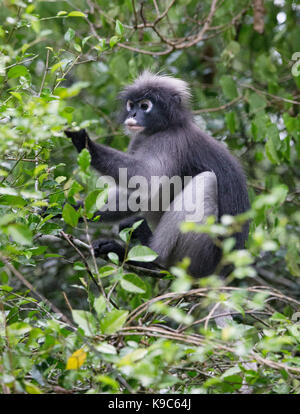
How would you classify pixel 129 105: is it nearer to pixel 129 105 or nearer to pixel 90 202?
pixel 129 105

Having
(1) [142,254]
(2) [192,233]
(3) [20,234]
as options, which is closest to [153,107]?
(2) [192,233]

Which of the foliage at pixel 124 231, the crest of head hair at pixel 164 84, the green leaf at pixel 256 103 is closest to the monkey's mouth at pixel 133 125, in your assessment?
the crest of head hair at pixel 164 84

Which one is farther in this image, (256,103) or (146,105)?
(256,103)

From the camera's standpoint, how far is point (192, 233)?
501 centimetres

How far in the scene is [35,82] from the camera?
616cm

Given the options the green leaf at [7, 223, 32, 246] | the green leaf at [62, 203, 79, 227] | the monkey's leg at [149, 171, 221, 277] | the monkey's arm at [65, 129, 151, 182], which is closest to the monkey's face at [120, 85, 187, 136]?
the monkey's arm at [65, 129, 151, 182]

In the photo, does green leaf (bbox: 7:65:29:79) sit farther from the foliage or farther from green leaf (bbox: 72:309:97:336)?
green leaf (bbox: 72:309:97:336)

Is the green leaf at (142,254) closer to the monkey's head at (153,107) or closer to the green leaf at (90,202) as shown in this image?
the green leaf at (90,202)

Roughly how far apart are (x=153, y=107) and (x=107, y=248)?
1.57m

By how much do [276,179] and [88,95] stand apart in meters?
3.17

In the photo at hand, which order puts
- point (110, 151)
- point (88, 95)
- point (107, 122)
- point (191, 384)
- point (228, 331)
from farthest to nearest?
point (88, 95)
point (107, 122)
point (110, 151)
point (191, 384)
point (228, 331)

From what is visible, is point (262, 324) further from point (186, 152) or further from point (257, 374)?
point (186, 152)

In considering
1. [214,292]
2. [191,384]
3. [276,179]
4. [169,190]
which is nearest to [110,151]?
[169,190]

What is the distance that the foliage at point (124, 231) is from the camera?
240 centimetres
